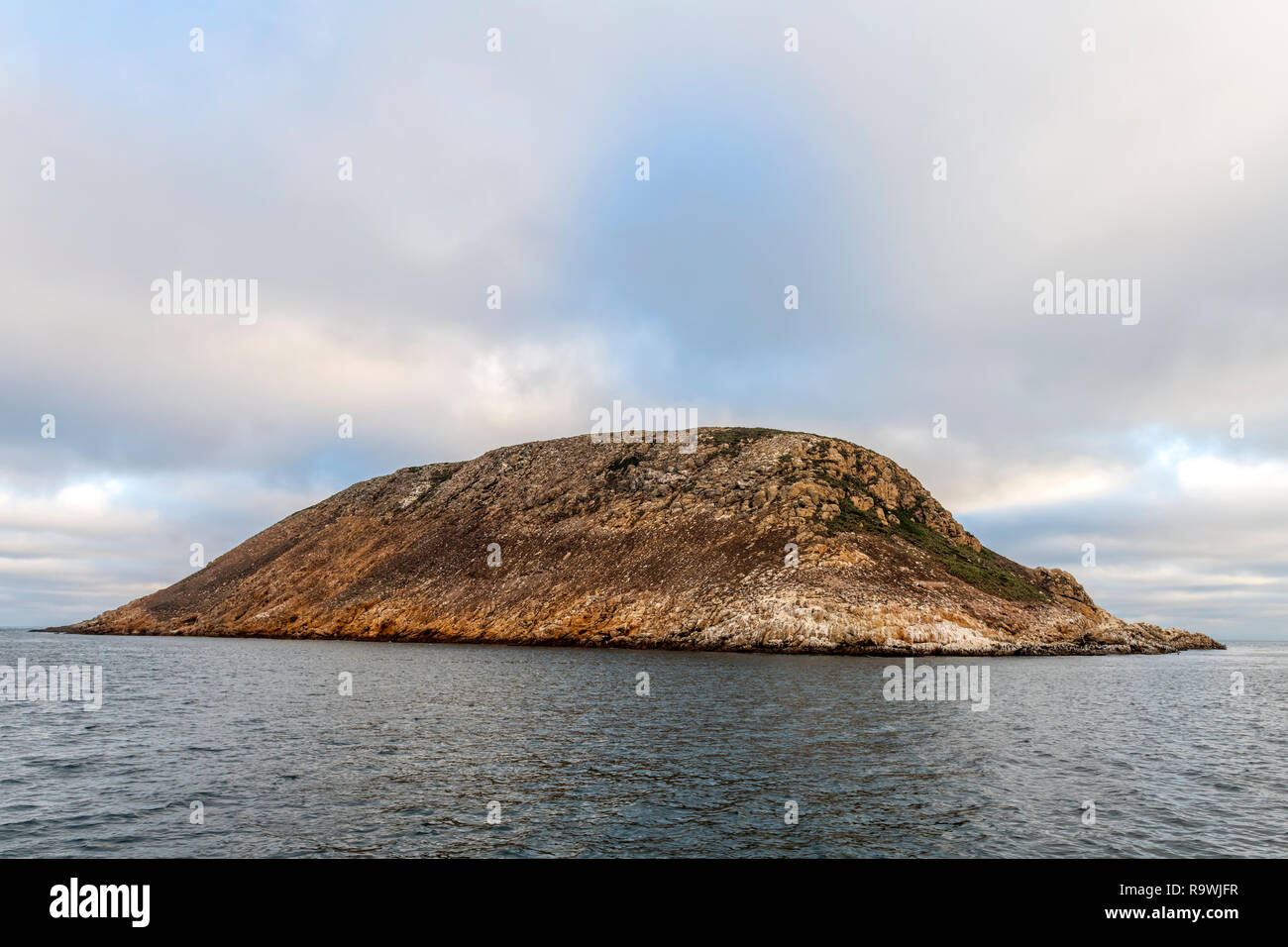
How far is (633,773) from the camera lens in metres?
26.2

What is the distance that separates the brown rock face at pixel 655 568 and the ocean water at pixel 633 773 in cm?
4713

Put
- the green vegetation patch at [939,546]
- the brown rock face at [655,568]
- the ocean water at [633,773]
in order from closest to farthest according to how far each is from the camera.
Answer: the ocean water at [633,773]
the brown rock face at [655,568]
the green vegetation patch at [939,546]

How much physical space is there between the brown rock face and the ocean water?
4713 centimetres

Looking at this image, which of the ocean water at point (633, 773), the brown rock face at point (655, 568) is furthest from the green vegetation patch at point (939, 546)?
the ocean water at point (633, 773)

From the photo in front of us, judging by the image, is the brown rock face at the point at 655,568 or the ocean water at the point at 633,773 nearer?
the ocean water at the point at 633,773

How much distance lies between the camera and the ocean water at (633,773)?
18922 millimetres

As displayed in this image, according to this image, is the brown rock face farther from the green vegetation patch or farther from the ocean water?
the ocean water

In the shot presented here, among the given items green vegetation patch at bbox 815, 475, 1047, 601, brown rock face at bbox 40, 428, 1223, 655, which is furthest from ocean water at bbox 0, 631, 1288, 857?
green vegetation patch at bbox 815, 475, 1047, 601

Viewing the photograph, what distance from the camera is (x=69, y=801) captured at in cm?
2209

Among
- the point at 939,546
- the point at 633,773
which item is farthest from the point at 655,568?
the point at 633,773

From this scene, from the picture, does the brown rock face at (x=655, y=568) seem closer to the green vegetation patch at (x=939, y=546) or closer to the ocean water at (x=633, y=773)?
the green vegetation patch at (x=939, y=546)

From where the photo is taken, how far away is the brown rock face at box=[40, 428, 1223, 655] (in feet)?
333
